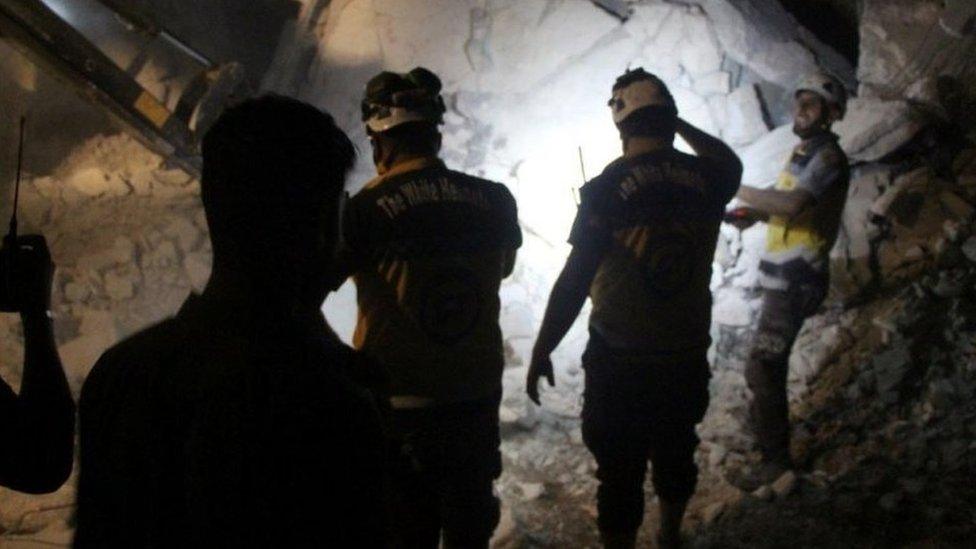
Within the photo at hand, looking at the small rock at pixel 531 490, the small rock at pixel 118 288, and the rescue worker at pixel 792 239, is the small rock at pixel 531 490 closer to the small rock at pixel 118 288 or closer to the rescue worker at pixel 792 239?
the rescue worker at pixel 792 239

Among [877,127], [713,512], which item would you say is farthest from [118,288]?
[877,127]

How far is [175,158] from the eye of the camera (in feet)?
15.4

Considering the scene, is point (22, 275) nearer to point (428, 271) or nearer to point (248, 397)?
point (248, 397)

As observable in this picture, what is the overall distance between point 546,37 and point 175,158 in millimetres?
2811

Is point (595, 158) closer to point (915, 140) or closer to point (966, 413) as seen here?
point (915, 140)

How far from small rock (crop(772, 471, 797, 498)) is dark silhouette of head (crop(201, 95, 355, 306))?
313 centimetres

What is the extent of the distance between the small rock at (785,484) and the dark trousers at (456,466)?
1.70 m

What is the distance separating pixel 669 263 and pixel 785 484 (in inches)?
65.2

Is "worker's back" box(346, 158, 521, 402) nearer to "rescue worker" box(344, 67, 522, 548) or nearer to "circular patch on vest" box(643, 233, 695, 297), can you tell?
"rescue worker" box(344, 67, 522, 548)

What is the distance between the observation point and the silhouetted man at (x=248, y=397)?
2.85ft

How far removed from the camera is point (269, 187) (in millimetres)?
971

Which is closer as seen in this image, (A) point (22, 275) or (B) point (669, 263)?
(A) point (22, 275)

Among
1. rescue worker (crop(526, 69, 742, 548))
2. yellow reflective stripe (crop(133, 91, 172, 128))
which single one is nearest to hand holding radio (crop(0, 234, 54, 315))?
rescue worker (crop(526, 69, 742, 548))

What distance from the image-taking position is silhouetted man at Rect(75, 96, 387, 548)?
87cm
